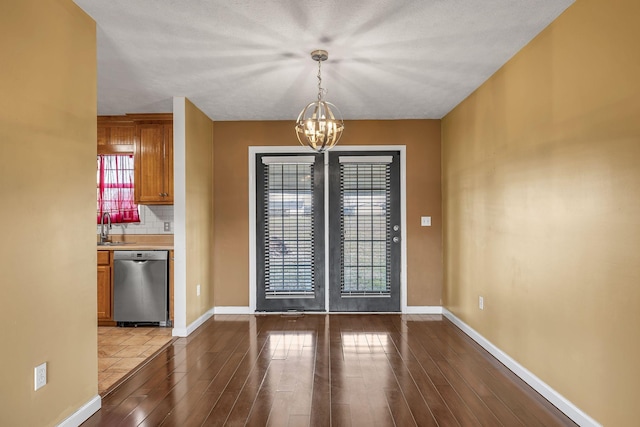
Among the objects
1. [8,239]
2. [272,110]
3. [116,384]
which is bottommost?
[116,384]

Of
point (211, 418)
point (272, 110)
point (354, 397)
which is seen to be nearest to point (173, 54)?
point (272, 110)

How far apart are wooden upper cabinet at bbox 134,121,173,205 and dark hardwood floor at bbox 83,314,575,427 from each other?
1.77m

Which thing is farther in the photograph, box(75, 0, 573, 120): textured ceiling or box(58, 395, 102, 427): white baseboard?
box(75, 0, 573, 120): textured ceiling

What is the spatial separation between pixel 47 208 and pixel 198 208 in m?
2.48

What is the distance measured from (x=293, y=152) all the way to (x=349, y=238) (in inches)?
53.2

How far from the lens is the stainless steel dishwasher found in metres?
4.49

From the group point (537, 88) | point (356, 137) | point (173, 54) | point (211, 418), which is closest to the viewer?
point (211, 418)

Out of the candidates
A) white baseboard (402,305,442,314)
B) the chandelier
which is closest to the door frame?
white baseboard (402,305,442,314)

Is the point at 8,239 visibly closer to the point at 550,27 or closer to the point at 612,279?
the point at 612,279

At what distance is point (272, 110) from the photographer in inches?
185

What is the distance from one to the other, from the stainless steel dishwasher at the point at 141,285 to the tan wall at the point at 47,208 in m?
1.90

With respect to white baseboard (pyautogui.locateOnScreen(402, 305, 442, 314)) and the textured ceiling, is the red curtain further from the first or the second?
white baseboard (pyautogui.locateOnScreen(402, 305, 442, 314))

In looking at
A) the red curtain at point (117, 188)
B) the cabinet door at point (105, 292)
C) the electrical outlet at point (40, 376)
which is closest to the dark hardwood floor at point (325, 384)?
the electrical outlet at point (40, 376)

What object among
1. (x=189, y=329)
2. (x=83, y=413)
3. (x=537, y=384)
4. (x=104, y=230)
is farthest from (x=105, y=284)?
(x=537, y=384)
